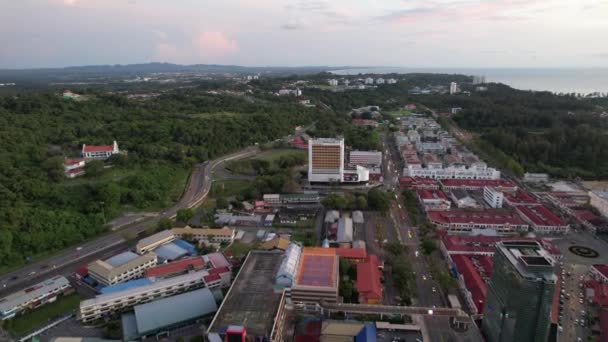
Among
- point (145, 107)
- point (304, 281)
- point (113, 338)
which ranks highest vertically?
point (145, 107)

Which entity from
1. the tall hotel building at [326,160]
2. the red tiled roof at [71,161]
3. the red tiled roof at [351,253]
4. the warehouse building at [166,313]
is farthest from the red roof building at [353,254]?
the red tiled roof at [71,161]

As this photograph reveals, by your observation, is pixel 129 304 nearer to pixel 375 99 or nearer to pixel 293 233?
pixel 293 233

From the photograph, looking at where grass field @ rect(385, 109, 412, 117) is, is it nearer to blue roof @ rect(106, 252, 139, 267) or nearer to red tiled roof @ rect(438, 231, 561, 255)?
red tiled roof @ rect(438, 231, 561, 255)


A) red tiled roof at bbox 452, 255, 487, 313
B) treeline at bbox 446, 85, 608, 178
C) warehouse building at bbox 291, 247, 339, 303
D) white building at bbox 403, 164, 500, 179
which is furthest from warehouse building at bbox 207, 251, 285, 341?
treeline at bbox 446, 85, 608, 178

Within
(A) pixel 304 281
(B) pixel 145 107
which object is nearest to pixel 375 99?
(B) pixel 145 107

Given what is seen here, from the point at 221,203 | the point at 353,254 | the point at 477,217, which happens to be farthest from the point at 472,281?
the point at 221,203
